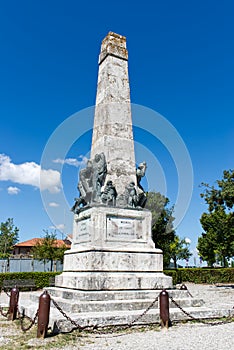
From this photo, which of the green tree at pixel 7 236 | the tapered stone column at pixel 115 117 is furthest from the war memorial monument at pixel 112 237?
the green tree at pixel 7 236

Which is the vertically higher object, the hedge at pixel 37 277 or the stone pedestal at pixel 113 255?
the stone pedestal at pixel 113 255

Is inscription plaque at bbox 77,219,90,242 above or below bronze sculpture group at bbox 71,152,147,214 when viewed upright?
below

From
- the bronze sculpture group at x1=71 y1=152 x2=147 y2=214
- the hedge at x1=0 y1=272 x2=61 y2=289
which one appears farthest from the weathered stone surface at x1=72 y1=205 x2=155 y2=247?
the hedge at x1=0 y1=272 x2=61 y2=289

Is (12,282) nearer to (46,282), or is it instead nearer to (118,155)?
(46,282)

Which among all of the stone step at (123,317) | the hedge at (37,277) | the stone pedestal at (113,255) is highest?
the stone pedestal at (113,255)

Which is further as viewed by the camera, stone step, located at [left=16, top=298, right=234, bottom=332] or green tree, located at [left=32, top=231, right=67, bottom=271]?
green tree, located at [left=32, top=231, right=67, bottom=271]

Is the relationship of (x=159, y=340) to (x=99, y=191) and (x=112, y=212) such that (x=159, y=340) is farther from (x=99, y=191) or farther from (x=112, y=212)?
(x=99, y=191)

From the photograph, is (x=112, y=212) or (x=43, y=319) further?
(x=112, y=212)

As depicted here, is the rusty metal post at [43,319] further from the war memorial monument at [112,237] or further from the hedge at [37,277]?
the hedge at [37,277]

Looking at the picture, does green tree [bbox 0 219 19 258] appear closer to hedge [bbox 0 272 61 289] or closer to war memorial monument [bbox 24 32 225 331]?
hedge [bbox 0 272 61 289]

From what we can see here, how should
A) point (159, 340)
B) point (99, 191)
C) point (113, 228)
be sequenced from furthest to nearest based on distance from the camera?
point (99, 191) < point (113, 228) < point (159, 340)

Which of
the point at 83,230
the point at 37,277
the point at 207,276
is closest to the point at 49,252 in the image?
the point at 37,277

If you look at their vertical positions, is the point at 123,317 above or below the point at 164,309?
below

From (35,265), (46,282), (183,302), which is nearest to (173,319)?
(183,302)
